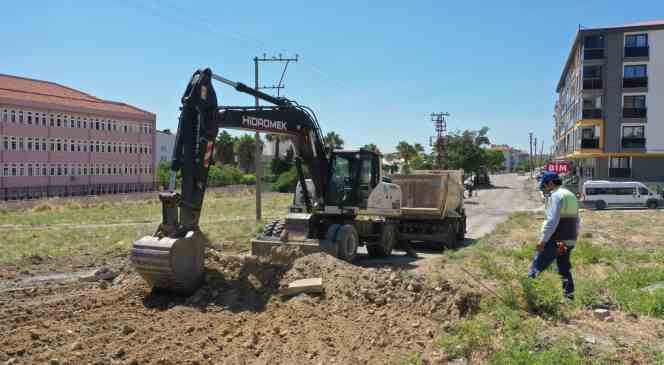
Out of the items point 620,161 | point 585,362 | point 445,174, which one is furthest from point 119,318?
point 620,161

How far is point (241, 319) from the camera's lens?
8.77 metres

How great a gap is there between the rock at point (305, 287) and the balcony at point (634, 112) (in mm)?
49519

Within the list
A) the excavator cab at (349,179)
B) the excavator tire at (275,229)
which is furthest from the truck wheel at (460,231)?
the excavator tire at (275,229)

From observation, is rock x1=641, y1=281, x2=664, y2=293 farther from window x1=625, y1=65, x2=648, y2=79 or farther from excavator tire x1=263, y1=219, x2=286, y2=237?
window x1=625, y1=65, x2=648, y2=79

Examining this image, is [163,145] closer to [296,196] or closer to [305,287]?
[296,196]

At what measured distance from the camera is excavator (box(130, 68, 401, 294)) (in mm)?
9617

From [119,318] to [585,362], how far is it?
6.28m

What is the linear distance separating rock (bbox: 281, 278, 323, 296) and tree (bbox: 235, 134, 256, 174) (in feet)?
275


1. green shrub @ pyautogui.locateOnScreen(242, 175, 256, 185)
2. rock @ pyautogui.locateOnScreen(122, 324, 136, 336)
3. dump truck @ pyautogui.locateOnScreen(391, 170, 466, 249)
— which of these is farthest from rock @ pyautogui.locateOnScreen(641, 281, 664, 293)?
green shrub @ pyautogui.locateOnScreen(242, 175, 256, 185)

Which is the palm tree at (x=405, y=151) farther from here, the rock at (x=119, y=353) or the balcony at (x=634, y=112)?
the rock at (x=119, y=353)

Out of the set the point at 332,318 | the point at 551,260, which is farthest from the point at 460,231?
the point at 332,318

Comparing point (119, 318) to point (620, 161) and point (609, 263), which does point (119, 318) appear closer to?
point (609, 263)

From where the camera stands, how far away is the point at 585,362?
20.6 feet

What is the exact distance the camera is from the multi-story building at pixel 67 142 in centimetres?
5378
